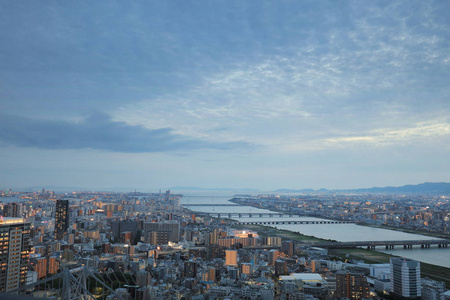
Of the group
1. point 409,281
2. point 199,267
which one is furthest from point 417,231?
point 199,267

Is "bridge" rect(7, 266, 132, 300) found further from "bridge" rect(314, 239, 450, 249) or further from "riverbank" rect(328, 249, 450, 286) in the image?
"bridge" rect(314, 239, 450, 249)

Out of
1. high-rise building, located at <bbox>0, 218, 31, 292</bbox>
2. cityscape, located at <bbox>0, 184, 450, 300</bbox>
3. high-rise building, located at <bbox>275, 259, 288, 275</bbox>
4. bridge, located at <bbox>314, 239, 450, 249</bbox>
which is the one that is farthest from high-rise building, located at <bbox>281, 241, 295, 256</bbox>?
high-rise building, located at <bbox>0, 218, 31, 292</bbox>

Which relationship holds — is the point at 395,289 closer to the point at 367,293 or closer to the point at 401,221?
the point at 367,293

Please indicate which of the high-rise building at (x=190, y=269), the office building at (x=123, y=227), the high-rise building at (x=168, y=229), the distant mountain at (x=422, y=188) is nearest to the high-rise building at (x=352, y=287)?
the high-rise building at (x=190, y=269)

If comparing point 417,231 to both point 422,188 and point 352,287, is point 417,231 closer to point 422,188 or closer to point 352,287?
point 352,287

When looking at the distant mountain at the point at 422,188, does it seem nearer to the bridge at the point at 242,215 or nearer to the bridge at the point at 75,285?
the bridge at the point at 242,215
